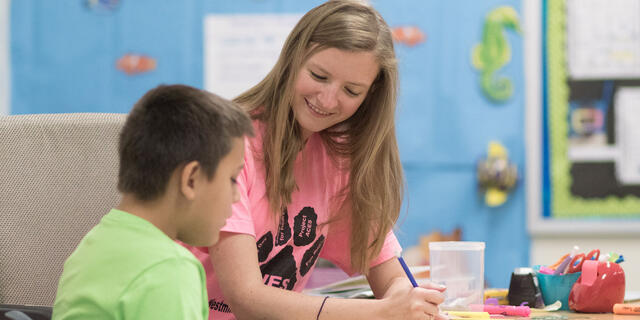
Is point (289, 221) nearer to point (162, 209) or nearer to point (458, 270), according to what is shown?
point (458, 270)

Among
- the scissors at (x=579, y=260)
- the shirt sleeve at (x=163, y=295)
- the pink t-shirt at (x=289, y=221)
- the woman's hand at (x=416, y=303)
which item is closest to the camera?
the shirt sleeve at (x=163, y=295)

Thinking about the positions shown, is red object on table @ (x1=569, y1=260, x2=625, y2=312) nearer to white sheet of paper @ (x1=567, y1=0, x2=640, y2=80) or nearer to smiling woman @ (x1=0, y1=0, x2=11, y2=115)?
white sheet of paper @ (x1=567, y1=0, x2=640, y2=80)

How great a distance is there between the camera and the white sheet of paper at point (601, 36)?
2.63 m

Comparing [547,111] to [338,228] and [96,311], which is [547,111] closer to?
[338,228]

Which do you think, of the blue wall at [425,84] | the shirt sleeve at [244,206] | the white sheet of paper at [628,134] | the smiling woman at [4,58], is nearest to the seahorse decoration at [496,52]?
the blue wall at [425,84]

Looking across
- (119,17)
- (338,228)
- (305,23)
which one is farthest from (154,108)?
(119,17)

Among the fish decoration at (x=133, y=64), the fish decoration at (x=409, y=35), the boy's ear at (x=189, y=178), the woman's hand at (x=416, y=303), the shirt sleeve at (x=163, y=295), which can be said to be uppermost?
the fish decoration at (x=409, y=35)

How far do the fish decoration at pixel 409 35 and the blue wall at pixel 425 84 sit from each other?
2cm

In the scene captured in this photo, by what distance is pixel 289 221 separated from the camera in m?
1.24

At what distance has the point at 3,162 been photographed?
1229 mm

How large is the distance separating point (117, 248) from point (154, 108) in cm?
17

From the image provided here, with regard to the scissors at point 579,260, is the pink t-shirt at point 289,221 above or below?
above

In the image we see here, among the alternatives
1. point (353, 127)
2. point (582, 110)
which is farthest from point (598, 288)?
point (582, 110)

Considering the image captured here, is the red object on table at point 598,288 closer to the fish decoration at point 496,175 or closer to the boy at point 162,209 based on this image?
the boy at point 162,209
